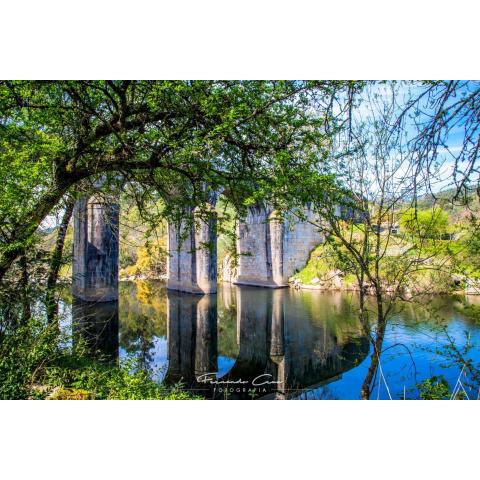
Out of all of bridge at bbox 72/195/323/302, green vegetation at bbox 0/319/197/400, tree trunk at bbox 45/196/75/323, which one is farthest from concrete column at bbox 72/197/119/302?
green vegetation at bbox 0/319/197/400

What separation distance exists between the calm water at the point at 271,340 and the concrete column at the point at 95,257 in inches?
10.0

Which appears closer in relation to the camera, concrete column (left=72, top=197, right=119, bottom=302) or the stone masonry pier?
the stone masonry pier

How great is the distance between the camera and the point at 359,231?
364 centimetres

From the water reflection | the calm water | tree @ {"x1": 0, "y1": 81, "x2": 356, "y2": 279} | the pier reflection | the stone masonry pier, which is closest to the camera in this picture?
→ tree @ {"x1": 0, "y1": 81, "x2": 356, "y2": 279}

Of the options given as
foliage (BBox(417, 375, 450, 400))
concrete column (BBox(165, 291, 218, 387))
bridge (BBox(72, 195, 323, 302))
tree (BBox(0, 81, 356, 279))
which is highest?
tree (BBox(0, 81, 356, 279))

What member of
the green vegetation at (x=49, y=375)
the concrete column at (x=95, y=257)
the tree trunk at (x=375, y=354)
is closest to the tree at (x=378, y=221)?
the tree trunk at (x=375, y=354)

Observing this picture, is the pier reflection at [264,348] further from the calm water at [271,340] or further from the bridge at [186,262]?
the bridge at [186,262]

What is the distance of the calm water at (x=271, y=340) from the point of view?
371 cm

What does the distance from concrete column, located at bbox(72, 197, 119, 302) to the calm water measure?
25 centimetres

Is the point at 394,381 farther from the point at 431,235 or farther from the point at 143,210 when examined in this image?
the point at 143,210

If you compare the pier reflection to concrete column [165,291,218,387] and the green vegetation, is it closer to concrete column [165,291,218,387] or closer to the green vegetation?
concrete column [165,291,218,387]

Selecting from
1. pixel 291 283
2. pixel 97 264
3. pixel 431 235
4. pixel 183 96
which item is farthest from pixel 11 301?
pixel 97 264

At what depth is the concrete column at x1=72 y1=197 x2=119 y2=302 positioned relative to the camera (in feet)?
23.3
